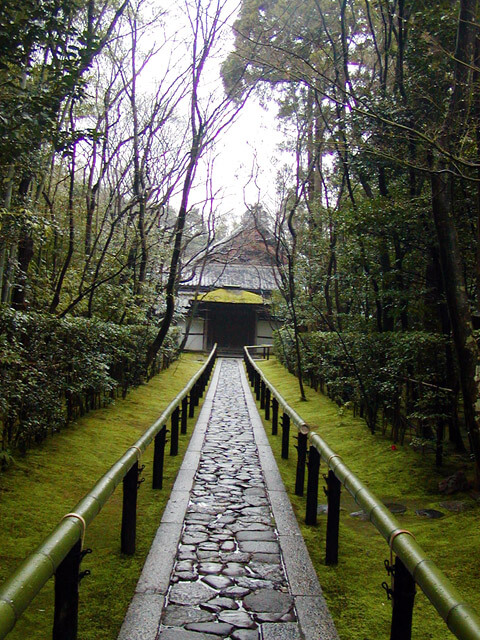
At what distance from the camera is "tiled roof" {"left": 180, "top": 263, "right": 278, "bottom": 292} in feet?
94.2

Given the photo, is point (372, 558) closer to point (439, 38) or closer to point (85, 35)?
point (85, 35)

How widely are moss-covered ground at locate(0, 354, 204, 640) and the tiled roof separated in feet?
66.9

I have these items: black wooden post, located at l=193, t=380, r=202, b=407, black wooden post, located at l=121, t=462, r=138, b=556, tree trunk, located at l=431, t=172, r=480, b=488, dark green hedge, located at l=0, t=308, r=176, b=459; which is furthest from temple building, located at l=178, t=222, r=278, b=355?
black wooden post, located at l=121, t=462, r=138, b=556

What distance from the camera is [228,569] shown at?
3.71m

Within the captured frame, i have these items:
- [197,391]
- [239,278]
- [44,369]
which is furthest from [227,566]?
[239,278]

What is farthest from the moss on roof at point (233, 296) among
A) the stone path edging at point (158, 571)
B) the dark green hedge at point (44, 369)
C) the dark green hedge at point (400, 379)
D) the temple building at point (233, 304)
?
the stone path edging at point (158, 571)

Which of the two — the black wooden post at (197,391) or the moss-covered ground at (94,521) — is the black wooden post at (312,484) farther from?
the black wooden post at (197,391)

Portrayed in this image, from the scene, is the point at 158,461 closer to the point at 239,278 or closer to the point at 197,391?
the point at 197,391

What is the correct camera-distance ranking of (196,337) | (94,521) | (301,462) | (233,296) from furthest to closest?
(196,337)
(233,296)
(301,462)
(94,521)

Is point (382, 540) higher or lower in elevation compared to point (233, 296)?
lower

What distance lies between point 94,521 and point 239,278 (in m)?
25.7

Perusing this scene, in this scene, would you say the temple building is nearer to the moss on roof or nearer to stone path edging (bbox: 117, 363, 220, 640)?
the moss on roof

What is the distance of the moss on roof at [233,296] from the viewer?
26344mm

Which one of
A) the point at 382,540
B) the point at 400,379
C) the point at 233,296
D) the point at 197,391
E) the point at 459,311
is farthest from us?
the point at 233,296
